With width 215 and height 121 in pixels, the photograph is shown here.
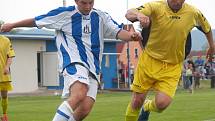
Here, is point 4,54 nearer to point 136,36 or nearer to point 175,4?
point 175,4

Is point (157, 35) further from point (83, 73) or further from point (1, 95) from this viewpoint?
point (1, 95)

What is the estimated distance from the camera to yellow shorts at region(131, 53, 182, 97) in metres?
9.71

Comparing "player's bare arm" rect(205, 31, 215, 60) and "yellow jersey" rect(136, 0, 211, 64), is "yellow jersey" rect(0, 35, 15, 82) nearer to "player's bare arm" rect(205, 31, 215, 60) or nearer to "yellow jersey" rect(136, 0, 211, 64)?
"yellow jersey" rect(136, 0, 211, 64)

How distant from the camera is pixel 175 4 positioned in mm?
9438

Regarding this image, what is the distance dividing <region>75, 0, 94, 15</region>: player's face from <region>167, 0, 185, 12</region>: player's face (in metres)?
1.57

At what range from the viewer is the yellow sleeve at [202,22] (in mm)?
9797

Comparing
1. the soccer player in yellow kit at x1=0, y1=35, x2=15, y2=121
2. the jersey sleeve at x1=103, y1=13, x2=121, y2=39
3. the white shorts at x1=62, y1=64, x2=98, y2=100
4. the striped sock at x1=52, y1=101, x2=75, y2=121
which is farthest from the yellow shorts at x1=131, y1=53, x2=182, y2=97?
the soccer player in yellow kit at x1=0, y1=35, x2=15, y2=121

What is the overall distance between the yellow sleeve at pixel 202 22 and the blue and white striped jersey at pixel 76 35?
202 cm

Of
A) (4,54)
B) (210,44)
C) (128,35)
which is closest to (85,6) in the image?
(128,35)

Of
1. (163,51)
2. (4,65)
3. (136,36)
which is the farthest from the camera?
(4,65)

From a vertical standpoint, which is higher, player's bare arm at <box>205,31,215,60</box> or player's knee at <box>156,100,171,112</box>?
player's bare arm at <box>205,31,215,60</box>

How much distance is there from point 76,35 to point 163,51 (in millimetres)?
1868

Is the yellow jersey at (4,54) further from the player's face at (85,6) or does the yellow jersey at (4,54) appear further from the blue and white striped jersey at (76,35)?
the player's face at (85,6)

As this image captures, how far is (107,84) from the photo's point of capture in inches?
1949
